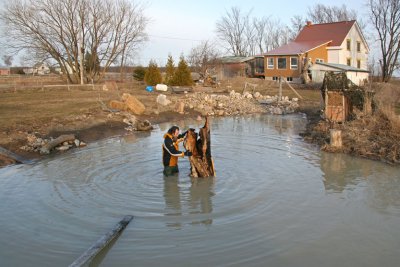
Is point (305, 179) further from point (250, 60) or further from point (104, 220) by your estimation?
point (250, 60)

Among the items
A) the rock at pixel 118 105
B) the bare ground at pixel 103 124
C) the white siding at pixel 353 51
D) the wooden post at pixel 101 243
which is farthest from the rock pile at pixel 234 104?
the white siding at pixel 353 51

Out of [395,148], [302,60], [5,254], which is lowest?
[5,254]

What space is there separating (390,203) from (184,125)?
14.1m

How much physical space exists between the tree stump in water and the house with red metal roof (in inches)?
1254

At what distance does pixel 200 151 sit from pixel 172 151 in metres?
0.80

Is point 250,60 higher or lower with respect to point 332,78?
higher

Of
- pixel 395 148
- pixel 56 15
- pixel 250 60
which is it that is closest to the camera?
pixel 395 148

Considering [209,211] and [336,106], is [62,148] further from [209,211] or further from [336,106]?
[336,106]

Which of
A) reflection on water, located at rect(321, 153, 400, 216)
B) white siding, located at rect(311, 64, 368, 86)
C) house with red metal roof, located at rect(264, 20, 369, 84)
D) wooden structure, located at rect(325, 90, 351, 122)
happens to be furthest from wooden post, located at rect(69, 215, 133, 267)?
white siding, located at rect(311, 64, 368, 86)

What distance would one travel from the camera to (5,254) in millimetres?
6672

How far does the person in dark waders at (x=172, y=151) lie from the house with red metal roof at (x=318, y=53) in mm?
32213

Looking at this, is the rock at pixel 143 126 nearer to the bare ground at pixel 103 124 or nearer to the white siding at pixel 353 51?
the bare ground at pixel 103 124

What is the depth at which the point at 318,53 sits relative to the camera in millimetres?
45688

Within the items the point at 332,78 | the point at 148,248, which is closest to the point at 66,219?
the point at 148,248
